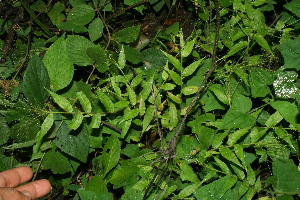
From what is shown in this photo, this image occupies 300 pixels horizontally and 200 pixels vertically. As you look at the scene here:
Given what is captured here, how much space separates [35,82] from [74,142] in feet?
1.51

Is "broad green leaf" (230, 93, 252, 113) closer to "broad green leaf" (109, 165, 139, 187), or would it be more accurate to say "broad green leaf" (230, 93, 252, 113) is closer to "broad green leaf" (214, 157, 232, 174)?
"broad green leaf" (214, 157, 232, 174)

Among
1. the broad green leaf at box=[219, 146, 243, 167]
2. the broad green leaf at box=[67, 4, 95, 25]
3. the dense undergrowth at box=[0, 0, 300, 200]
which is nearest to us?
the broad green leaf at box=[219, 146, 243, 167]

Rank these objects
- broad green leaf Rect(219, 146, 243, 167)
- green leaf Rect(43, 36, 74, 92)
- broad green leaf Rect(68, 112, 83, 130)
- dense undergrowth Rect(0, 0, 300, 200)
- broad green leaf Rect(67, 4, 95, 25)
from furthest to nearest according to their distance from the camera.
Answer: broad green leaf Rect(67, 4, 95, 25) < green leaf Rect(43, 36, 74, 92) < dense undergrowth Rect(0, 0, 300, 200) < broad green leaf Rect(219, 146, 243, 167) < broad green leaf Rect(68, 112, 83, 130)

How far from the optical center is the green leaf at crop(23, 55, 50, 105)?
1969 mm

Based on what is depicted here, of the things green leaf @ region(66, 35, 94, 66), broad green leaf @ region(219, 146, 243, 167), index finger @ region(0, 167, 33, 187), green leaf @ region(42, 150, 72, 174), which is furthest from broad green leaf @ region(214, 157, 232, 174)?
index finger @ region(0, 167, 33, 187)

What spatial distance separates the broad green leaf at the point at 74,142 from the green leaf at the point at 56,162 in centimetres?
16

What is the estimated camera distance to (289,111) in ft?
6.26

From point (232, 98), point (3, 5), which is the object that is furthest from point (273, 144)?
point (3, 5)

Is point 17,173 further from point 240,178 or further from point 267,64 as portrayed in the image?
point 267,64

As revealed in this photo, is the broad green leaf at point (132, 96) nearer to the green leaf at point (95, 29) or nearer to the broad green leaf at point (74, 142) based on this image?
the broad green leaf at point (74, 142)

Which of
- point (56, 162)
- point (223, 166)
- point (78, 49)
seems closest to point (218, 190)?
point (223, 166)

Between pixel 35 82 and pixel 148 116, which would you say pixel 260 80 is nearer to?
pixel 148 116

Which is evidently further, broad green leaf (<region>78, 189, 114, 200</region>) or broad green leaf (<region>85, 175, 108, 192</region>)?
broad green leaf (<region>85, 175, 108, 192</region>)

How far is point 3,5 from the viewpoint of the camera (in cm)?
262
